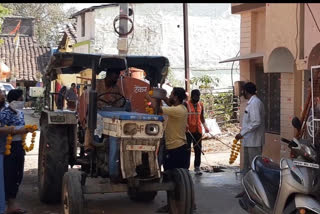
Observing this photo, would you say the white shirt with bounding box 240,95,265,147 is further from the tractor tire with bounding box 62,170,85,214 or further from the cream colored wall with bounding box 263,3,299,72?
the tractor tire with bounding box 62,170,85,214

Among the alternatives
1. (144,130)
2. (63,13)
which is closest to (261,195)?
(144,130)

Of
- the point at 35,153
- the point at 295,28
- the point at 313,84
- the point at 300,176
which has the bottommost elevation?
the point at 35,153

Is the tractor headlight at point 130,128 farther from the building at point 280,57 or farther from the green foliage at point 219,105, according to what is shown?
the green foliage at point 219,105

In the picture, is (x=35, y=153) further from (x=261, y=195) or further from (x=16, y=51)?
(x=16, y=51)

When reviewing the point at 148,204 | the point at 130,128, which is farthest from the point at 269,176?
the point at 148,204

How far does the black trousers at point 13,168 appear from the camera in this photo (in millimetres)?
8172

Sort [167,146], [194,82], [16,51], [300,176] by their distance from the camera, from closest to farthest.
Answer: [300,176], [167,146], [194,82], [16,51]

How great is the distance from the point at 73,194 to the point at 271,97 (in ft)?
20.7

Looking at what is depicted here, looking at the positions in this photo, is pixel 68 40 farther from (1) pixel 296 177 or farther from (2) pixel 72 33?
(1) pixel 296 177

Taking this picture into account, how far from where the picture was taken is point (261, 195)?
6738 mm

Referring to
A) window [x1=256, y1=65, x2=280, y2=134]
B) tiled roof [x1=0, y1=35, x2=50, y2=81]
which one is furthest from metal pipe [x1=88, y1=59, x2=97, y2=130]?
tiled roof [x1=0, y1=35, x2=50, y2=81]

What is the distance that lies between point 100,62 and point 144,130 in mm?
1759

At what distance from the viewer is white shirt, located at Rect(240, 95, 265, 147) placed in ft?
29.8

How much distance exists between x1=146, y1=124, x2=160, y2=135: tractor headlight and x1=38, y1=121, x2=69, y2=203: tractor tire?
2323 millimetres
